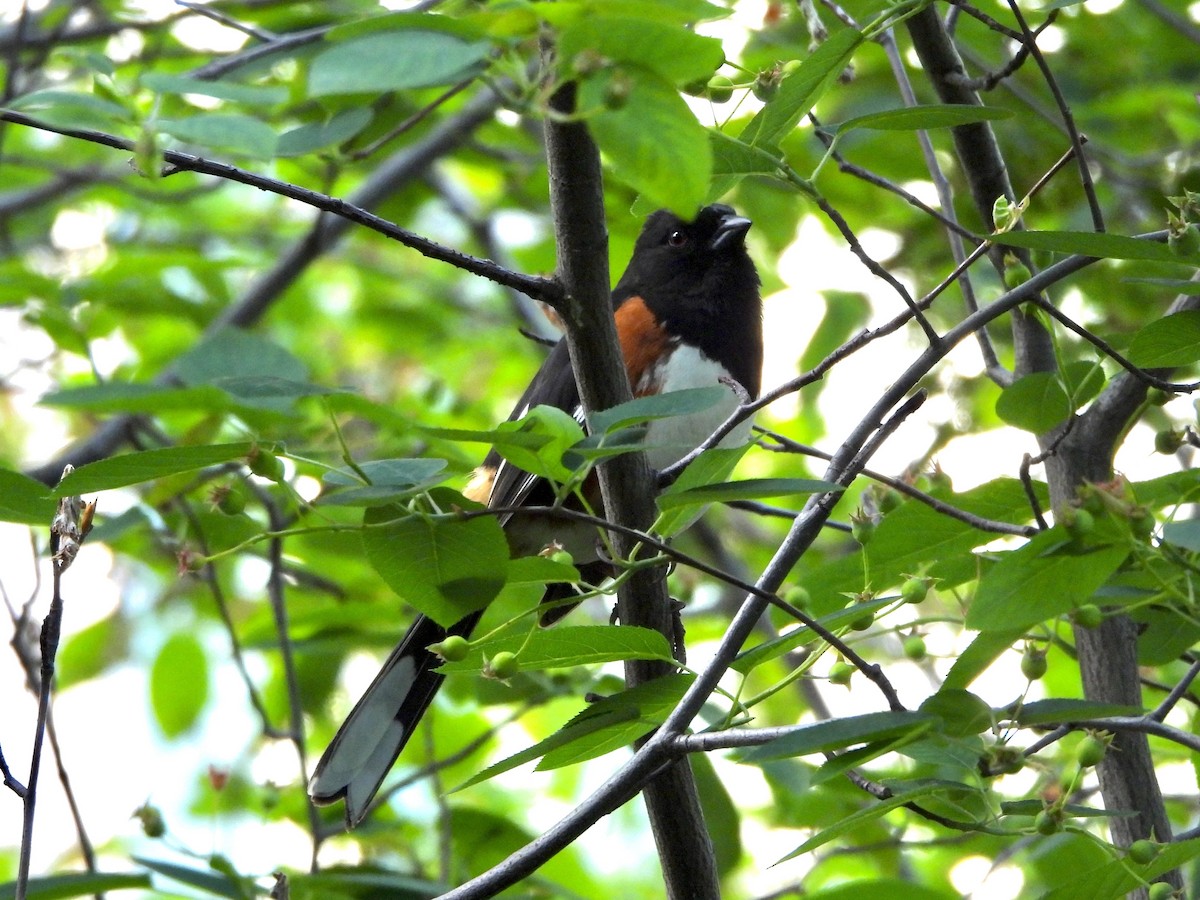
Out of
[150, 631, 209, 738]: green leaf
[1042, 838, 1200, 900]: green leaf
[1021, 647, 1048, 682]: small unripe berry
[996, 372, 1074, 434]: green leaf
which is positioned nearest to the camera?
[1042, 838, 1200, 900]: green leaf

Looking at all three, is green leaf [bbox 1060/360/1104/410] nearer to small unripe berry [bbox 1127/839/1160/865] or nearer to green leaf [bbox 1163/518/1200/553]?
green leaf [bbox 1163/518/1200/553]

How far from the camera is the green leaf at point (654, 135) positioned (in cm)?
106

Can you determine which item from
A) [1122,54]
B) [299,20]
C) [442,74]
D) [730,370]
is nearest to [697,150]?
[442,74]

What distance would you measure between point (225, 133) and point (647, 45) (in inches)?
23.7

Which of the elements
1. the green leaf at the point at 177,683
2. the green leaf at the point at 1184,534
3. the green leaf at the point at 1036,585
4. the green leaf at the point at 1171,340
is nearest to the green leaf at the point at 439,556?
the green leaf at the point at 1036,585

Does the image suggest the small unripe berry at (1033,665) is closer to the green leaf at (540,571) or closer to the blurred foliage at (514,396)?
the blurred foliage at (514,396)

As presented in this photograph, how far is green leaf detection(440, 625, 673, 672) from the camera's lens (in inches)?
60.2

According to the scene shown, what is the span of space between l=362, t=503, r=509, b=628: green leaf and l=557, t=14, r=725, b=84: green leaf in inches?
22.5

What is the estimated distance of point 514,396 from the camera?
260 inches

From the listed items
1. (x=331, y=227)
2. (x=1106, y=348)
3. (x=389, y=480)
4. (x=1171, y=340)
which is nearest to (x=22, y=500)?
(x=389, y=480)

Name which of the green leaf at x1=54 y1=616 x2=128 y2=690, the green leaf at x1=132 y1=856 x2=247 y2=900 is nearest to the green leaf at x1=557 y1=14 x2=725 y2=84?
the green leaf at x1=132 y1=856 x2=247 y2=900

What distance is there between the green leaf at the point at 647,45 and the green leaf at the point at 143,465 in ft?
1.87

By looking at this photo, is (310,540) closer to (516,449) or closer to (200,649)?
(200,649)

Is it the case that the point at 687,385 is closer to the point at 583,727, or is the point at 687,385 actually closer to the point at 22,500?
the point at 583,727
